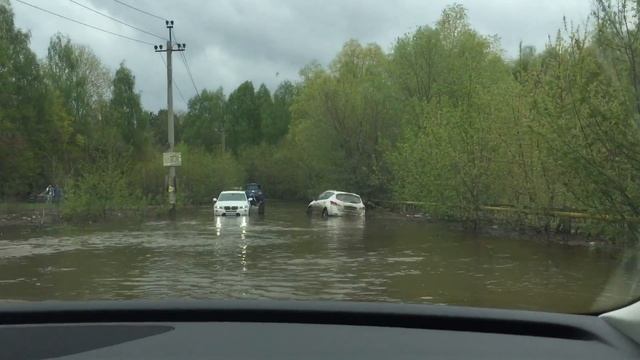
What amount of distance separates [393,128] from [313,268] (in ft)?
108

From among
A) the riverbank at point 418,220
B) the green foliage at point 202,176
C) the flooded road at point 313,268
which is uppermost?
the green foliage at point 202,176

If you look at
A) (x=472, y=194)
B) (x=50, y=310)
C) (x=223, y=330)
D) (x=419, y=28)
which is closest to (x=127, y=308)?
(x=50, y=310)

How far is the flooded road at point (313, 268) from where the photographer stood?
34.1ft

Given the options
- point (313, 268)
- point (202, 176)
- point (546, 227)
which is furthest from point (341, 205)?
point (202, 176)

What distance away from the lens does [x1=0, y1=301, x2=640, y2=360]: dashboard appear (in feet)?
7.17

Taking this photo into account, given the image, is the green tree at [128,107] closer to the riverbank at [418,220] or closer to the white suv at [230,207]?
the riverbank at [418,220]

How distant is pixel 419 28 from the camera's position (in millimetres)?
45344

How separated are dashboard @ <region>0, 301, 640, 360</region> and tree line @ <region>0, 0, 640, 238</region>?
10.1 m

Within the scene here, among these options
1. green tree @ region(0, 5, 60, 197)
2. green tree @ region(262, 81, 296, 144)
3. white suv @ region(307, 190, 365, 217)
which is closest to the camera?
white suv @ region(307, 190, 365, 217)

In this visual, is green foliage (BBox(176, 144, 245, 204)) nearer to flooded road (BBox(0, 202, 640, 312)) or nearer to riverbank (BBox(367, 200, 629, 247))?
riverbank (BBox(367, 200, 629, 247))

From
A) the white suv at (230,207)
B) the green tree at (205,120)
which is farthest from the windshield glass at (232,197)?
the green tree at (205,120)

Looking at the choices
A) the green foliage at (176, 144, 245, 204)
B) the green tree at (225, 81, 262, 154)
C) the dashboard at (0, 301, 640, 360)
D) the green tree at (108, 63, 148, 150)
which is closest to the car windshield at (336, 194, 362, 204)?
the green foliage at (176, 144, 245, 204)

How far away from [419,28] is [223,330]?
4471 centimetres

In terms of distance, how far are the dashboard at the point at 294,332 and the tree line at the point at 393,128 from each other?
10.1 metres
